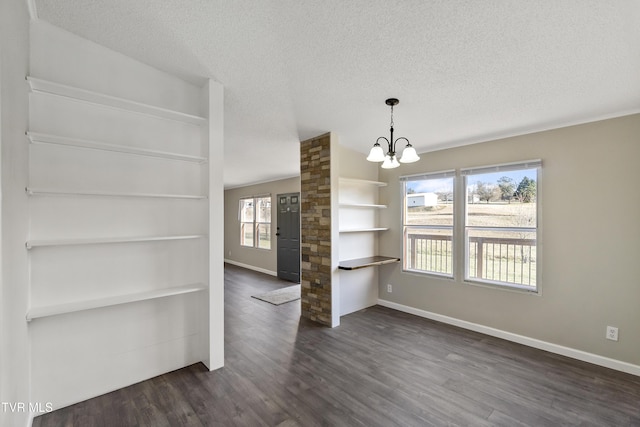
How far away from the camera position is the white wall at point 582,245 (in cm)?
271

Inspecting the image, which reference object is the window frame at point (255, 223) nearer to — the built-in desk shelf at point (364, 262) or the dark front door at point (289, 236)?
the dark front door at point (289, 236)

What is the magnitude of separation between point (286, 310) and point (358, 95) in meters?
3.24

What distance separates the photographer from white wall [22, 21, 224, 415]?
2078 mm

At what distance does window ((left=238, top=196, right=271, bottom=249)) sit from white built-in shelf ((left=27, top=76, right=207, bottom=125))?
4842 millimetres

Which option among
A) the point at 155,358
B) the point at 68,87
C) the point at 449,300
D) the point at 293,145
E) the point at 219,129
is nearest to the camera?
the point at 68,87

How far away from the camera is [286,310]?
443 cm

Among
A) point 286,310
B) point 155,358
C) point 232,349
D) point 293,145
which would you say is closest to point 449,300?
point 286,310

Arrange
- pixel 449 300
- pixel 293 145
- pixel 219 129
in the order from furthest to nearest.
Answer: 1. pixel 293 145
2. pixel 449 300
3. pixel 219 129

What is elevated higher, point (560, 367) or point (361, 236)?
point (361, 236)

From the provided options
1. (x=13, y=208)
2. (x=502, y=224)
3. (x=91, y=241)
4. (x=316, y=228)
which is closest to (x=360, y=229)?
(x=316, y=228)

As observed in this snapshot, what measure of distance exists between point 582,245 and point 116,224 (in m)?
4.44

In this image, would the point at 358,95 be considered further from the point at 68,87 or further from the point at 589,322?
the point at 589,322

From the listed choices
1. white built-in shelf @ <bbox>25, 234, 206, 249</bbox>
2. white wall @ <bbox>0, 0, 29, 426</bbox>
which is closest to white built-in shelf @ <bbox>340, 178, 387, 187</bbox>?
white built-in shelf @ <bbox>25, 234, 206, 249</bbox>

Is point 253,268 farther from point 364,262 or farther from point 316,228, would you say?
point 364,262
